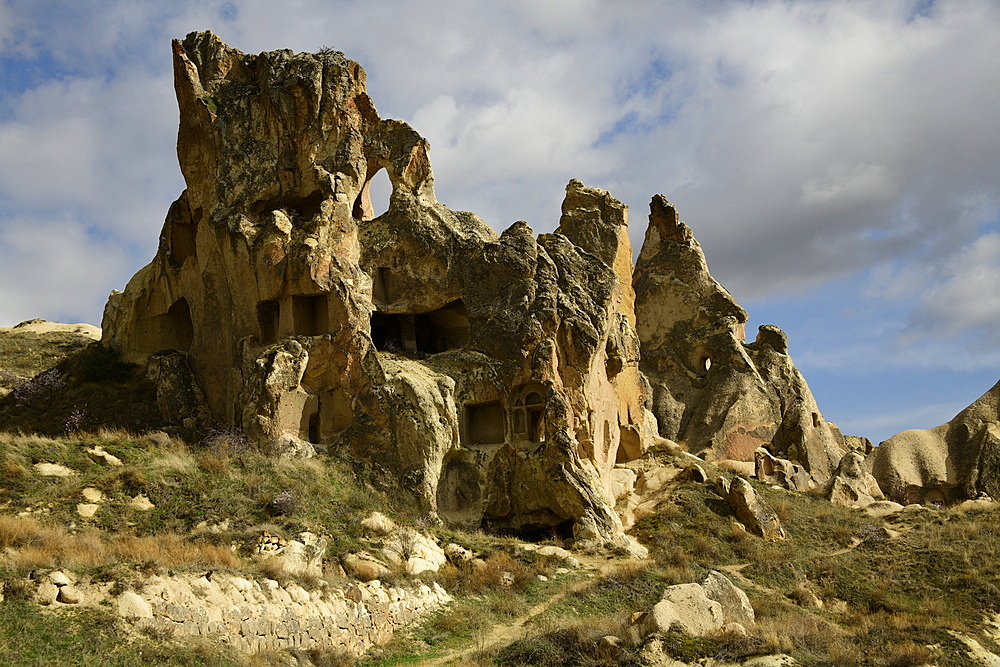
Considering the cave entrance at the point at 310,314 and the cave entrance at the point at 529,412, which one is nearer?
the cave entrance at the point at 529,412

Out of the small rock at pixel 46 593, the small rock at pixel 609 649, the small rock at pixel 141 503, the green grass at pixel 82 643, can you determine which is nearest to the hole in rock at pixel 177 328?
the small rock at pixel 141 503

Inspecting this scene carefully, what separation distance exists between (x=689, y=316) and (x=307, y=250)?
22775 mm

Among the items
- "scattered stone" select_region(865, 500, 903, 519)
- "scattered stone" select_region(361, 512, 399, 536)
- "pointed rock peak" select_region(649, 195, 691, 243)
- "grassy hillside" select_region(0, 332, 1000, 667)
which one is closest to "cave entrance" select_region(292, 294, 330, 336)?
"grassy hillside" select_region(0, 332, 1000, 667)

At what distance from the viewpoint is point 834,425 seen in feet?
144

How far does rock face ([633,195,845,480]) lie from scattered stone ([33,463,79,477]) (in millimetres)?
25418

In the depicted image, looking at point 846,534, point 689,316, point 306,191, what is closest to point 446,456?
point 306,191

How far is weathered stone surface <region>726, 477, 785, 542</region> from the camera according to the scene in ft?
84.3

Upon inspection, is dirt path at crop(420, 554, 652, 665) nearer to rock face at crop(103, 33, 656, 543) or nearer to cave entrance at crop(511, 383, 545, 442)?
rock face at crop(103, 33, 656, 543)

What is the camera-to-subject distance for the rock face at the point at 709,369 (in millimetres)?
38344

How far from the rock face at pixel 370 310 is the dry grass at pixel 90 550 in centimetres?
698

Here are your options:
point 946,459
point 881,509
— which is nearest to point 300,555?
point 881,509

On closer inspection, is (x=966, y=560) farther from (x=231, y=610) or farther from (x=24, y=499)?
(x=24, y=499)

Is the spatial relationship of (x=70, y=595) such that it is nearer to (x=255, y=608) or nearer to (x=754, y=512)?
(x=255, y=608)

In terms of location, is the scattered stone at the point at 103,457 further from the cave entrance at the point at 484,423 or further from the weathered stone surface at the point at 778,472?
the weathered stone surface at the point at 778,472
